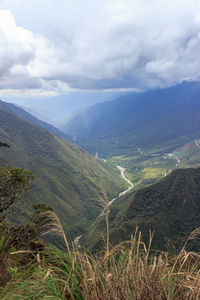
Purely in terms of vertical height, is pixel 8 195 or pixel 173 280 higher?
pixel 173 280

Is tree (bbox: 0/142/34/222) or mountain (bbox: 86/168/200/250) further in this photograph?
mountain (bbox: 86/168/200/250)

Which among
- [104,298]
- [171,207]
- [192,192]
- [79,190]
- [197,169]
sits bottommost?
[79,190]

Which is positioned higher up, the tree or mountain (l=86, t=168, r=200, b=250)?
the tree

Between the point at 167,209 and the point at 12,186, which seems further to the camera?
the point at 167,209

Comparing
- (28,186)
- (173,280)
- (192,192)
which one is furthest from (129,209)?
(173,280)

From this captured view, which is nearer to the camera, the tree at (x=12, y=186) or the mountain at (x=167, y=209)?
the tree at (x=12, y=186)

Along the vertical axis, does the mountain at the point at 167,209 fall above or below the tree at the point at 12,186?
below

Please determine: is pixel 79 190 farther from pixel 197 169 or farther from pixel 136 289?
pixel 136 289

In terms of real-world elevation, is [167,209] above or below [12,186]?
below
